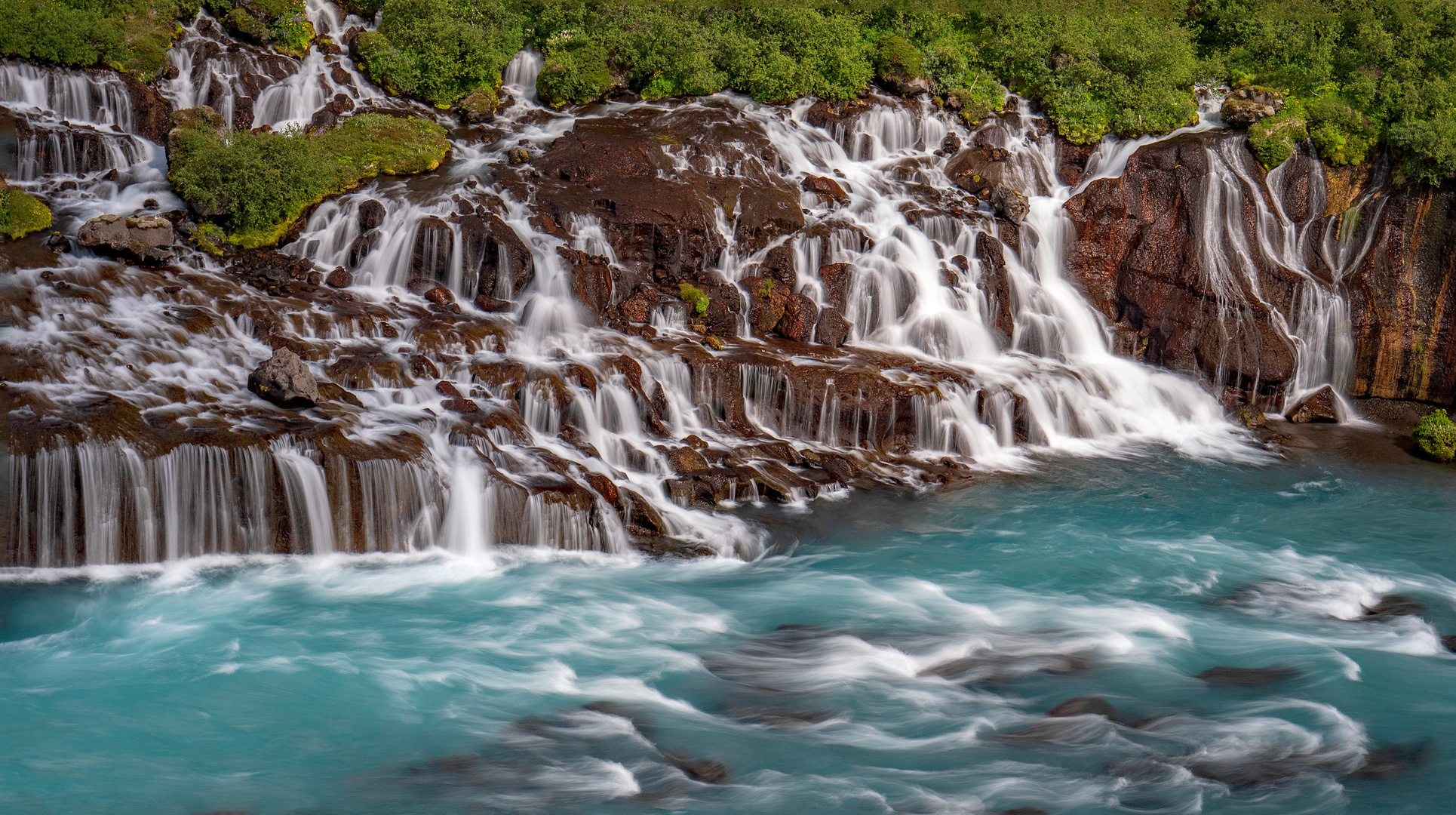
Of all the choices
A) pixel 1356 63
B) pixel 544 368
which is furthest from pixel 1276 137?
pixel 544 368

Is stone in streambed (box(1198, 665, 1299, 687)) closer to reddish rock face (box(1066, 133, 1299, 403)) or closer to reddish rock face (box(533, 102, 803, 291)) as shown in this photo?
reddish rock face (box(1066, 133, 1299, 403))

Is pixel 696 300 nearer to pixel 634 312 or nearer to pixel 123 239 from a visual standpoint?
pixel 634 312

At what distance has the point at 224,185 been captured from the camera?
17422 mm

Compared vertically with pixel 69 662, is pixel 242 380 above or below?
above

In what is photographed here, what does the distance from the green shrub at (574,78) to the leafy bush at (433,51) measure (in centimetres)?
108

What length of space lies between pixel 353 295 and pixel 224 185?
307 centimetres

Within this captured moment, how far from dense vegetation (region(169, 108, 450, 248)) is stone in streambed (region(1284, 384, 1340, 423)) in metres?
15.9

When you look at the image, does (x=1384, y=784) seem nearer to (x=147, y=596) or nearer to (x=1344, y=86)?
(x=147, y=596)

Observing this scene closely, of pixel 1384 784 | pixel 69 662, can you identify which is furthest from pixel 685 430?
pixel 1384 784

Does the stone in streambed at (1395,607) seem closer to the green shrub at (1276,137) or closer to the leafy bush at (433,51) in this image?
the green shrub at (1276,137)

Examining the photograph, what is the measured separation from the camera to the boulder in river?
15750 mm

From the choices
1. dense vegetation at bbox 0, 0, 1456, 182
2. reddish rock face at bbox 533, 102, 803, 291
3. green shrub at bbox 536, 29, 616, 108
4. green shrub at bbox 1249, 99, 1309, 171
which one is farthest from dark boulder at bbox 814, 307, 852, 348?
green shrub at bbox 1249, 99, 1309, 171

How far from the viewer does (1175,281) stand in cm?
2019

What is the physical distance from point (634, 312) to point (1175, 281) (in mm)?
10065
